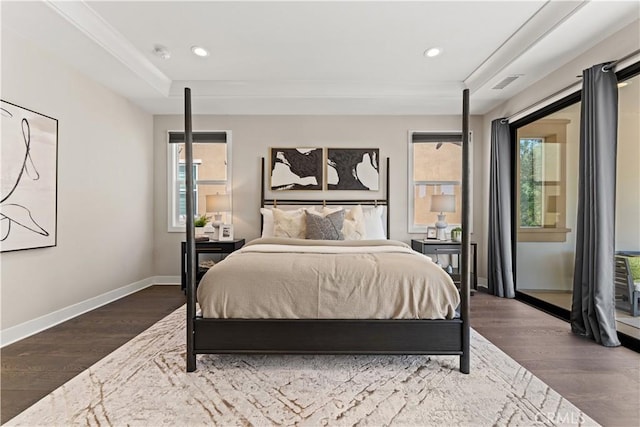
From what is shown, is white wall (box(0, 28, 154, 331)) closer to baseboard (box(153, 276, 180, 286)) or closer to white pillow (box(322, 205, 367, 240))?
baseboard (box(153, 276, 180, 286))

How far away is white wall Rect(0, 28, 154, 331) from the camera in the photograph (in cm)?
288

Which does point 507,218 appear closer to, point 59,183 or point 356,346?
point 356,346

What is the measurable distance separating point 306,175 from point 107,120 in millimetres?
2529

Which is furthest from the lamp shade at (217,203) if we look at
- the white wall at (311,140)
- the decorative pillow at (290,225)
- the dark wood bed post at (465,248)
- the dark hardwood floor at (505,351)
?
the dark wood bed post at (465,248)

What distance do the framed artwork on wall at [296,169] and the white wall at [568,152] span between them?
7.91ft

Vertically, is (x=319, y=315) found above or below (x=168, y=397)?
above

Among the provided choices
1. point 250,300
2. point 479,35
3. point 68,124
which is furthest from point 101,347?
point 479,35

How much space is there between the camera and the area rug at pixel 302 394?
1.75 m

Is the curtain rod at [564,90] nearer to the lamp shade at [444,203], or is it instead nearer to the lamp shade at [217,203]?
the lamp shade at [444,203]

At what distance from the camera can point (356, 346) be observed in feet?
7.35

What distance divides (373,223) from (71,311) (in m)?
3.43

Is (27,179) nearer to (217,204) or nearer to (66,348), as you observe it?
(66,348)

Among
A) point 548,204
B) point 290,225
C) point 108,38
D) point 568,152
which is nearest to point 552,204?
point 548,204

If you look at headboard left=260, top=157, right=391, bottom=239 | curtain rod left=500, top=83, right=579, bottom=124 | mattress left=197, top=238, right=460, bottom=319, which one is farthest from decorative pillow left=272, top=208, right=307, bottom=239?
curtain rod left=500, top=83, right=579, bottom=124
